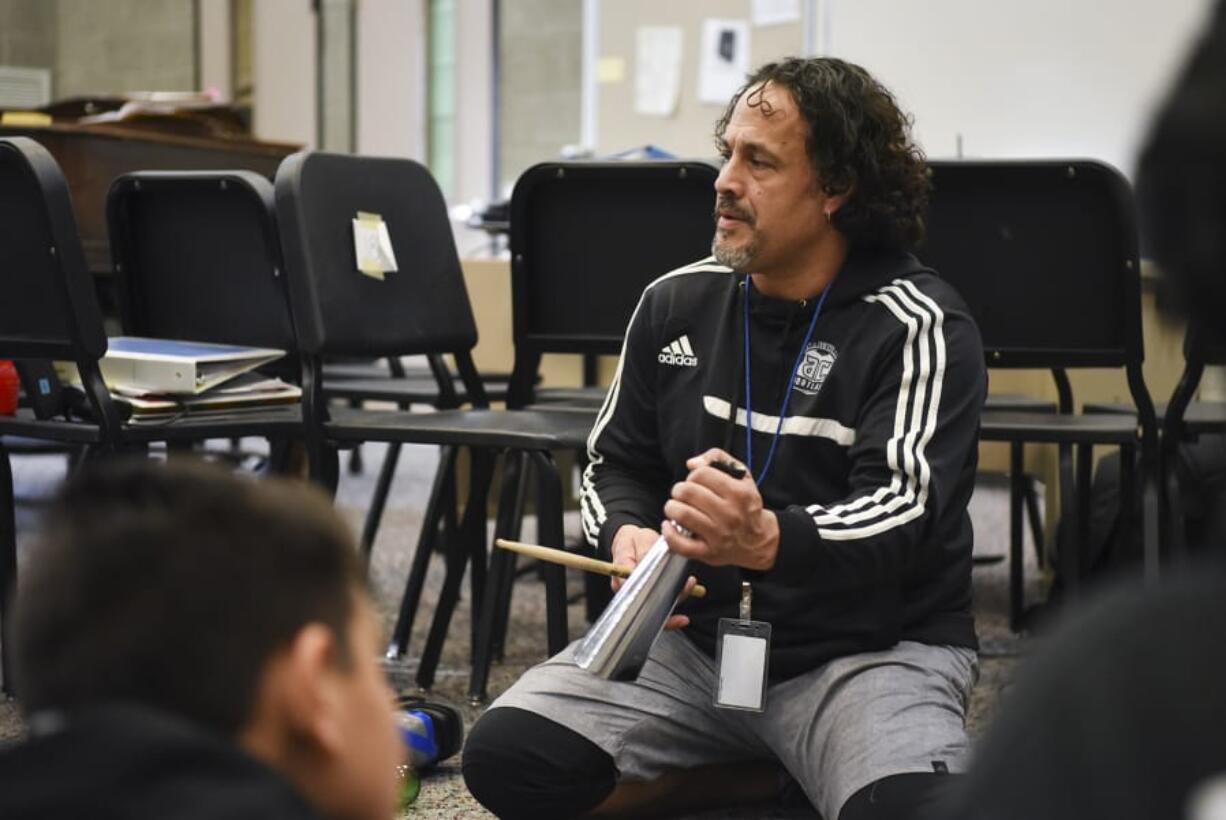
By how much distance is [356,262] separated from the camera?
98.0 inches

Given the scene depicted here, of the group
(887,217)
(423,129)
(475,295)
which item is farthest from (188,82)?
(887,217)

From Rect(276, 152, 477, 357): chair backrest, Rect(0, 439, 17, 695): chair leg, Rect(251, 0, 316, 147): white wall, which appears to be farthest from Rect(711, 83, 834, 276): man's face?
Rect(251, 0, 316, 147): white wall

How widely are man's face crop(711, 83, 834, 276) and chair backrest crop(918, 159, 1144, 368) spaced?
450mm

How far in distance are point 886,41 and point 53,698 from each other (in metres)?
4.74

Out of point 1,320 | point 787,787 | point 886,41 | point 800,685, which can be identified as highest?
point 886,41

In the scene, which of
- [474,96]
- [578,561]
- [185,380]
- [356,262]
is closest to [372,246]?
[356,262]

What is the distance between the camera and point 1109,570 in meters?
2.71

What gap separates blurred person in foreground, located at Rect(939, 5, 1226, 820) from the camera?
0.47 meters

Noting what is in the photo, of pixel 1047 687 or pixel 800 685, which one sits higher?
pixel 1047 687

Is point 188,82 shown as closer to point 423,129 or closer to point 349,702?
point 423,129

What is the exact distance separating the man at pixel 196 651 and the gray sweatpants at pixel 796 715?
1.09 meters

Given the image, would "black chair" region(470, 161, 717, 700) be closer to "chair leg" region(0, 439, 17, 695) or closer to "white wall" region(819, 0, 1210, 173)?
"chair leg" region(0, 439, 17, 695)

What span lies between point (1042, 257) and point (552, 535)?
0.83m

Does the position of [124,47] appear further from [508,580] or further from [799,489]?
[799,489]
